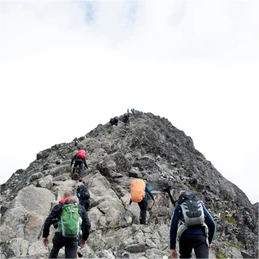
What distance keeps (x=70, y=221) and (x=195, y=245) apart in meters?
3.31

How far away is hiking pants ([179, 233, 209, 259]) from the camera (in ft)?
24.2

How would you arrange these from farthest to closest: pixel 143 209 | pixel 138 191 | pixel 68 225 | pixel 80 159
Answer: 1. pixel 80 159
2. pixel 143 209
3. pixel 138 191
4. pixel 68 225

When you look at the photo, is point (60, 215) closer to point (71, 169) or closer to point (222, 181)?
A: point (71, 169)

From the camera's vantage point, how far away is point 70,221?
8.48 metres

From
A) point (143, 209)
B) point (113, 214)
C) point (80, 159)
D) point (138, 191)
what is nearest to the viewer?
point (138, 191)

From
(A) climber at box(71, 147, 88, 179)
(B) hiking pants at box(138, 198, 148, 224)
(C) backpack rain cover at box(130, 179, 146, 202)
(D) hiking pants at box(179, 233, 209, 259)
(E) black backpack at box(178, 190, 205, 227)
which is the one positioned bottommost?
(D) hiking pants at box(179, 233, 209, 259)

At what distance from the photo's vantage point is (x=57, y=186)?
2062 cm

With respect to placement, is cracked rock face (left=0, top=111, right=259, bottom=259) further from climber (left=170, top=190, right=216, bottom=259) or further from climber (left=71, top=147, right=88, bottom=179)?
climber (left=170, top=190, right=216, bottom=259)

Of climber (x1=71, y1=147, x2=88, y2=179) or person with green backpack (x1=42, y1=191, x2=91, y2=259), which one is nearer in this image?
person with green backpack (x1=42, y1=191, x2=91, y2=259)

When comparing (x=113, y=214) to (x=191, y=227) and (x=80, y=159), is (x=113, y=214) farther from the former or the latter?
(x=191, y=227)

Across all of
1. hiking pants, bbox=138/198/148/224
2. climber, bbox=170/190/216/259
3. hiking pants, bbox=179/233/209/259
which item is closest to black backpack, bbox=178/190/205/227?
climber, bbox=170/190/216/259

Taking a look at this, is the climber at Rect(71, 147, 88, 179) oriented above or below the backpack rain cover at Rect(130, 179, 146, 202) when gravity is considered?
above

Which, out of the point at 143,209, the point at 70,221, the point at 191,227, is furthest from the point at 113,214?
Answer: the point at 191,227

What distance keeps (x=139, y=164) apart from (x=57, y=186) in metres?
10.3
